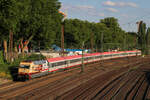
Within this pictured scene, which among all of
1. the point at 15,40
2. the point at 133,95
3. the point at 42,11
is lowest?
the point at 133,95

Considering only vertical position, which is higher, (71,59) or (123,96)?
(71,59)

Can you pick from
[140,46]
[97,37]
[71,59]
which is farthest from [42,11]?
[140,46]

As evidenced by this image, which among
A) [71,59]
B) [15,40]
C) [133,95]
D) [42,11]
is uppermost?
[42,11]

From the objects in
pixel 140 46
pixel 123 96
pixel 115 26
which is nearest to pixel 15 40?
pixel 123 96

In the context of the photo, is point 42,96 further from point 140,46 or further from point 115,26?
point 115,26

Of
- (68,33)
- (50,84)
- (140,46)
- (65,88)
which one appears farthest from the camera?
(140,46)

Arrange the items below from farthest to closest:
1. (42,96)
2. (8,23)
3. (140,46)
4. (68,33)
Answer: (140,46) → (68,33) → (8,23) → (42,96)

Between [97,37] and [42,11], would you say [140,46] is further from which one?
[42,11]

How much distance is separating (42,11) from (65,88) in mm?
30334

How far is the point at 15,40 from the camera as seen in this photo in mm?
49469

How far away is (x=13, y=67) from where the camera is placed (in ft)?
120

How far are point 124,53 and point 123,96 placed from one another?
61.5m

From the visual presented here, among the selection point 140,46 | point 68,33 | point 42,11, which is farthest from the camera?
point 140,46

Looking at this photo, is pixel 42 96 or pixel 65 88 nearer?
pixel 42 96
